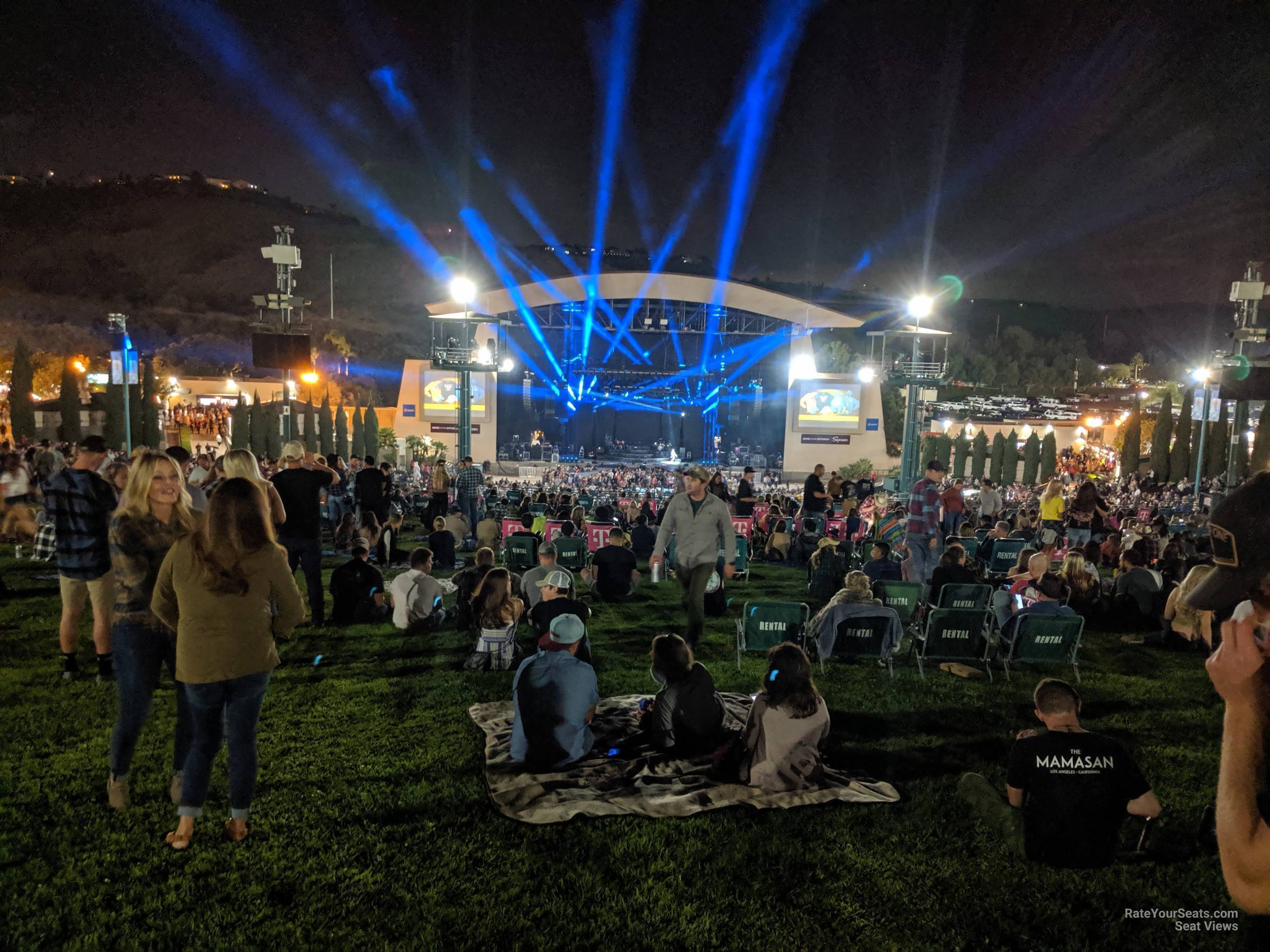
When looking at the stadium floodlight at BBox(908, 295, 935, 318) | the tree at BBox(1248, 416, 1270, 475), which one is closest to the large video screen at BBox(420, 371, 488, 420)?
the stadium floodlight at BBox(908, 295, 935, 318)

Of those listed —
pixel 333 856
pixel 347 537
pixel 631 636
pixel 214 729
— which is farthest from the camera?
pixel 347 537

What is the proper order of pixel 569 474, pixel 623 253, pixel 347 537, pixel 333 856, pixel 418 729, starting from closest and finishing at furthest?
pixel 333 856 → pixel 418 729 → pixel 347 537 → pixel 569 474 → pixel 623 253

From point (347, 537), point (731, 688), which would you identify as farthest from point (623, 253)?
point (731, 688)

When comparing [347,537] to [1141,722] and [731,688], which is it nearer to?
[731,688]

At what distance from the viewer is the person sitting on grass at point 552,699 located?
403cm

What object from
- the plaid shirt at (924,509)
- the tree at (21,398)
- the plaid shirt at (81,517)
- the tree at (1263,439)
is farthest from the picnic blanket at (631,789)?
the tree at (21,398)

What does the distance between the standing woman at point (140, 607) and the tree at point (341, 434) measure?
84.2 feet

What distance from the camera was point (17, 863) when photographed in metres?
3.10

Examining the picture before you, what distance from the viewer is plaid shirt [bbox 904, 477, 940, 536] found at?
755 centimetres

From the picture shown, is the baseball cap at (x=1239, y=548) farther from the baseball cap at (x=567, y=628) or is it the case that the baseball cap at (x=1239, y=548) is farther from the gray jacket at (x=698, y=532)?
the gray jacket at (x=698, y=532)

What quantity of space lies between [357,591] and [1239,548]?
684 cm

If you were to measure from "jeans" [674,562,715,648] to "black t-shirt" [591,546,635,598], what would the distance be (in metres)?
1.79

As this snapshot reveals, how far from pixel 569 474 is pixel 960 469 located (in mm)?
16579

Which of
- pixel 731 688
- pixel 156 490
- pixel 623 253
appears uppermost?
pixel 623 253
